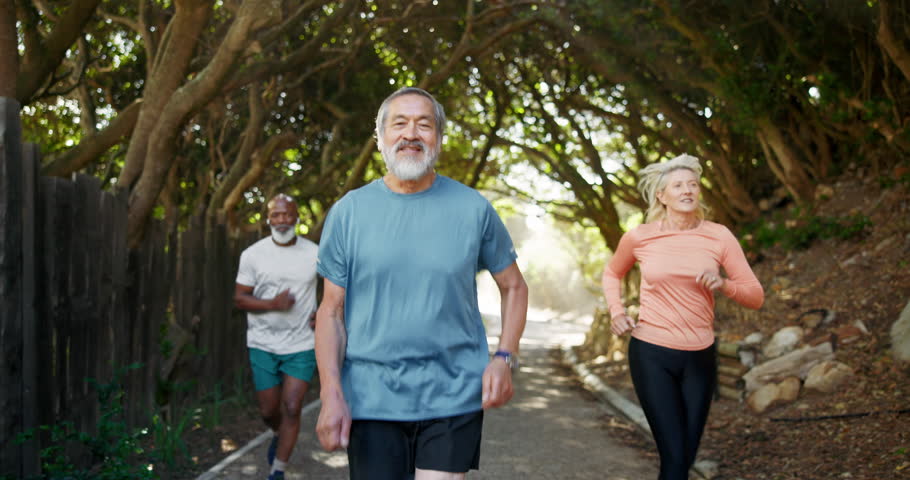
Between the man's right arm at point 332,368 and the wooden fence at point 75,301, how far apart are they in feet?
8.64

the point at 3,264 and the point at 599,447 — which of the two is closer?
the point at 3,264

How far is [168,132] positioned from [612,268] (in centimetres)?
382

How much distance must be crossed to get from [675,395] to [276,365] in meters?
2.84

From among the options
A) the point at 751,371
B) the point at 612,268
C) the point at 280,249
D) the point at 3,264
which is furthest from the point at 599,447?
the point at 3,264

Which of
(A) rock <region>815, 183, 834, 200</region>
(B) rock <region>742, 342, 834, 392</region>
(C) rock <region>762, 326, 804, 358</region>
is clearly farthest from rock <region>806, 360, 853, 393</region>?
(A) rock <region>815, 183, 834, 200</region>

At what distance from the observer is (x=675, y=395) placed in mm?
4609

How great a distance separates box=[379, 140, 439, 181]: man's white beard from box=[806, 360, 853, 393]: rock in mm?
6083

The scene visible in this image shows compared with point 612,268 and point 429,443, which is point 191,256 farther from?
point 429,443

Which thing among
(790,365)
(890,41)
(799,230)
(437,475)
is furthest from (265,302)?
(799,230)

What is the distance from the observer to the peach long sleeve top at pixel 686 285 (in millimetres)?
4703

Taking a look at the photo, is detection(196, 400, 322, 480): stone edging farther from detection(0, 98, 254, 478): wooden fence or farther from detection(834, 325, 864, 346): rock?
detection(834, 325, 864, 346): rock

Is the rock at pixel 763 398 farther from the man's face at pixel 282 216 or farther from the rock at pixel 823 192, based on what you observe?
the rock at pixel 823 192

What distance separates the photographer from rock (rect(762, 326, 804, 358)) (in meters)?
9.00

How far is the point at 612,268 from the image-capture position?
5.35 metres
